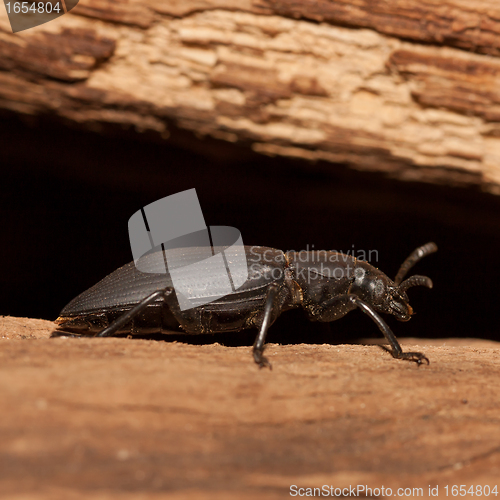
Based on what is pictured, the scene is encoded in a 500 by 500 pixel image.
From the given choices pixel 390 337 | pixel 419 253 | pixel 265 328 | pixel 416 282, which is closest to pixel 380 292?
pixel 416 282

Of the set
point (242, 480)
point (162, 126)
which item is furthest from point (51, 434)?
point (162, 126)

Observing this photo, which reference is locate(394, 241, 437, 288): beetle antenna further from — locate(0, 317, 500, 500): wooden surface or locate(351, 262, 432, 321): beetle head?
locate(0, 317, 500, 500): wooden surface

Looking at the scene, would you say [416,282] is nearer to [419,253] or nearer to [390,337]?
[419,253]

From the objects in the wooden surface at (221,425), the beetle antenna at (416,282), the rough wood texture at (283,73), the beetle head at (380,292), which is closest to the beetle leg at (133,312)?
the wooden surface at (221,425)

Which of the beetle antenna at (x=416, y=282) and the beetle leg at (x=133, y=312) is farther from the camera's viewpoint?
the beetle antenna at (x=416, y=282)

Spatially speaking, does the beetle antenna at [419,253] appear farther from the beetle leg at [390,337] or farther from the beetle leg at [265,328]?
the beetle leg at [265,328]

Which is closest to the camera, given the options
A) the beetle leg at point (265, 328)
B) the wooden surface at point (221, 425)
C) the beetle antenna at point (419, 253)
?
the wooden surface at point (221, 425)

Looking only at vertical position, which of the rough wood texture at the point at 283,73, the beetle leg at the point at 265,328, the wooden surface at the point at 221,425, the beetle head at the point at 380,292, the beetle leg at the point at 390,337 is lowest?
the beetle head at the point at 380,292
